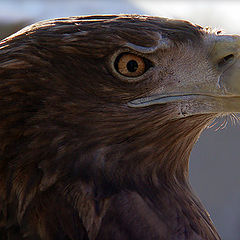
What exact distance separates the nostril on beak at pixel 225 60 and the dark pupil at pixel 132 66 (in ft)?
0.89

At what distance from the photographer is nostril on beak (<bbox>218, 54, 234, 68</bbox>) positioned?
1719mm

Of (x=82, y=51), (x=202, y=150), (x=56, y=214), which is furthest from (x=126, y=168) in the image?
(x=202, y=150)

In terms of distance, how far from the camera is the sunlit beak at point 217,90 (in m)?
1.68

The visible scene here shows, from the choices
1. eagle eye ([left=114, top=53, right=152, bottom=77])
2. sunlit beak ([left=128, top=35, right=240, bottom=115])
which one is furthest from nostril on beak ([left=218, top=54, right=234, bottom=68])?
eagle eye ([left=114, top=53, right=152, bottom=77])

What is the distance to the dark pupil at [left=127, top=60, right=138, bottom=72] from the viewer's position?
1688 mm

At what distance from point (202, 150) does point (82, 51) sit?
403 centimetres

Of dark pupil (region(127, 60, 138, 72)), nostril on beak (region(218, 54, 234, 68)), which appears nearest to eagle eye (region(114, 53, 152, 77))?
dark pupil (region(127, 60, 138, 72))

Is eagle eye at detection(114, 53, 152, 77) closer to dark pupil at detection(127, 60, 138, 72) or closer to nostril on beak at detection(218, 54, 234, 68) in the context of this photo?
dark pupil at detection(127, 60, 138, 72)

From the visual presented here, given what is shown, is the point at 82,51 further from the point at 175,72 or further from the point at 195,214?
the point at 195,214

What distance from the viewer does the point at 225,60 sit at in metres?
1.73

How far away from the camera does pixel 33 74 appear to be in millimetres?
1681

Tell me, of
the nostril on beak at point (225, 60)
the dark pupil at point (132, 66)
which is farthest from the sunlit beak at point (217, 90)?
the dark pupil at point (132, 66)

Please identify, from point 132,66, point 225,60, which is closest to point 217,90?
point 225,60

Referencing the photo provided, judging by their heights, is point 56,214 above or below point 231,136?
above
